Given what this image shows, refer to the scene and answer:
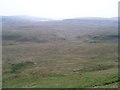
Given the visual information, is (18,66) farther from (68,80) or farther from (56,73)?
(68,80)

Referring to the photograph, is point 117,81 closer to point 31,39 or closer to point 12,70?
point 12,70

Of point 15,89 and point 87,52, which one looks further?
point 87,52

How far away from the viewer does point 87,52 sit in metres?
70.4

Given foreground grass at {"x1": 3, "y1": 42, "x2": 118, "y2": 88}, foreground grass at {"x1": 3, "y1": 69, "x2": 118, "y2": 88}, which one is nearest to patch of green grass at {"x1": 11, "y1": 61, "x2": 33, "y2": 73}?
foreground grass at {"x1": 3, "y1": 42, "x2": 118, "y2": 88}

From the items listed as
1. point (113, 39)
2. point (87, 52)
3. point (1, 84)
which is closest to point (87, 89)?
point (1, 84)

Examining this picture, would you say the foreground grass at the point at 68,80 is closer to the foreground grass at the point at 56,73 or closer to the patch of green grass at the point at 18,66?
the foreground grass at the point at 56,73

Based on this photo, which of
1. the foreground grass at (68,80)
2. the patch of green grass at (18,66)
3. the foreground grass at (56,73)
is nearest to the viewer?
the foreground grass at (68,80)

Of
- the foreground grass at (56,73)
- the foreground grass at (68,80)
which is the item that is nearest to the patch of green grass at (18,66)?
the foreground grass at (56,73)

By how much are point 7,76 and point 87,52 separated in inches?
1212

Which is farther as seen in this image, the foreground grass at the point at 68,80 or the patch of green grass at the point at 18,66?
the patch of green grass at the point at 18,66

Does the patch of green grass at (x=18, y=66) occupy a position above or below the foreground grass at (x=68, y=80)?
below

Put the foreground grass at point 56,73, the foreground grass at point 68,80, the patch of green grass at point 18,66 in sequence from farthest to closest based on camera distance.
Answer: the patch of green grass at point 18,66 → the foreground grass at point 56,73 → the foreground grass at point 68,80

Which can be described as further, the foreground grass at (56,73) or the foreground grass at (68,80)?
the foreground grass at (56,73)

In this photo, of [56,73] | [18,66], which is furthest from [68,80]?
[18,66]
